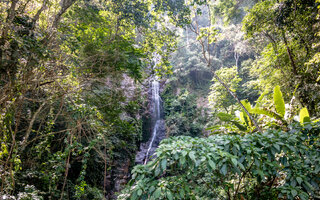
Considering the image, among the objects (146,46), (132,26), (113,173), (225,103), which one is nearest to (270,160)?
(146,46)

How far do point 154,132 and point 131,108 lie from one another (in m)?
7.70

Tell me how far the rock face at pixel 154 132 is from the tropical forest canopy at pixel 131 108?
125 inches

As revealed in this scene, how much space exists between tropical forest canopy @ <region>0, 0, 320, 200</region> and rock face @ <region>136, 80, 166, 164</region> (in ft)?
10.4

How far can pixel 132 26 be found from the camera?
15.0 ft

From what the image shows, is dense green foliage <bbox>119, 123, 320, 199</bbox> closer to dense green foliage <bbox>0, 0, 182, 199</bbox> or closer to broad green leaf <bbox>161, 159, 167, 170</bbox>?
broad green leaf <bbox>161, 159, 167, 170</bbox>

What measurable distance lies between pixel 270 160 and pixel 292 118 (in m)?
1.83

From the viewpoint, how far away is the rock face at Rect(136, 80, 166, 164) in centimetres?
1024

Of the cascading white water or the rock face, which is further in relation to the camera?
the cascading white water

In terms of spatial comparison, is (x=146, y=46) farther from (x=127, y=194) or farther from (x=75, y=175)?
(x=75, y=175)

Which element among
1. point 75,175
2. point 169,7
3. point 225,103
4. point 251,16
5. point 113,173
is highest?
point 169,7

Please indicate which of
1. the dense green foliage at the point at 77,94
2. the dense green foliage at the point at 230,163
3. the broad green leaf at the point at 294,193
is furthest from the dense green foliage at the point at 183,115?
the broad green leaf at the point at 294,193

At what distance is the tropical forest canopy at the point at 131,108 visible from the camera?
1899mm

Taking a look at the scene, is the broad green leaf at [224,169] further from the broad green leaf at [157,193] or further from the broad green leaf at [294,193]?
the broad green leaf at [294,193]

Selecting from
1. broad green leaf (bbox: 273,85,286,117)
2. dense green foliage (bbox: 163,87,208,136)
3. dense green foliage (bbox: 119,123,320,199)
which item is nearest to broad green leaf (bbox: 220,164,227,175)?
dense green foliage (bbox: 119,123,320,199)
